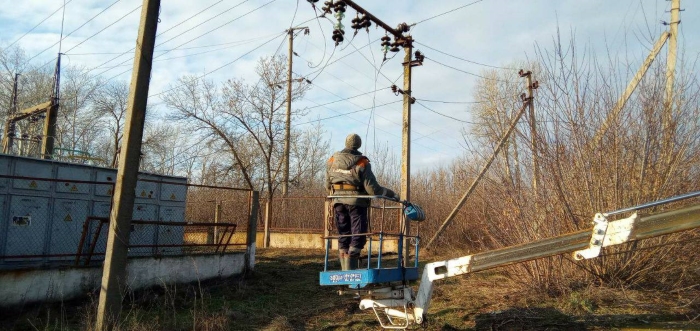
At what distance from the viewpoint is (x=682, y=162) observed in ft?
27.8

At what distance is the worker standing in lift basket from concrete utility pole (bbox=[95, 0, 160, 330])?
8.63 ft

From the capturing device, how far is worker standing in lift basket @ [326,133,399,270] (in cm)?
669

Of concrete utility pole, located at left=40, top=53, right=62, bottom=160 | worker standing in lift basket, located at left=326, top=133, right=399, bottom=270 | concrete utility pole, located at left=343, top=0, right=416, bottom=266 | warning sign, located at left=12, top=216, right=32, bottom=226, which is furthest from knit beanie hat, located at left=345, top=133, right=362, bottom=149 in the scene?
concrete utility pole, located at left=40, top=53, right=62, bottom=160

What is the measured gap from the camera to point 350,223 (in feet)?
23.0

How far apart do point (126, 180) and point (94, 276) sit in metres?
3.29

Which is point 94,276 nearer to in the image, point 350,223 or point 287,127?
point 350,223

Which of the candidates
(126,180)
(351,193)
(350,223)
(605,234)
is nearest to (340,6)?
(351,193)

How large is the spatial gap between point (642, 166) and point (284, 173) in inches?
718

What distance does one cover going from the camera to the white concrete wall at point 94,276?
8.28 m

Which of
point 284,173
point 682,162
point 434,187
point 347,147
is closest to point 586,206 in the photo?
point 682,162

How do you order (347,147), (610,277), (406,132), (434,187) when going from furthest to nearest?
(434,187) → (406,132) → (610,277) → (347,147)

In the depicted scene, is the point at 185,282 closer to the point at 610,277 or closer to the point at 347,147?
the point at 347,147

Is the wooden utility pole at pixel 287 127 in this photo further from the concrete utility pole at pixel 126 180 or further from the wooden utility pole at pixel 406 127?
the concrete utility pole at pixel 126 180

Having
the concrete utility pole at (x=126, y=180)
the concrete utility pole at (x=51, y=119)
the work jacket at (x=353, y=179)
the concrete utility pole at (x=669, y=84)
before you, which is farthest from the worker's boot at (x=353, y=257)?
the concrete utility pole at (x=51, y=119)
